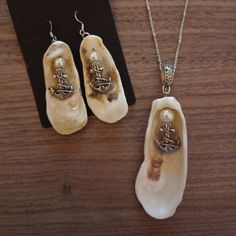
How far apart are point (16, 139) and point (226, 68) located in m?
0.31

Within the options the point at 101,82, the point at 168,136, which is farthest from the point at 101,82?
the point at 168,136

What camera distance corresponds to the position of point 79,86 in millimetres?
647

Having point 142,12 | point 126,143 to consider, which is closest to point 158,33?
point 142,12

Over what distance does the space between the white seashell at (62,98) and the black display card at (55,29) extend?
15 millimetres

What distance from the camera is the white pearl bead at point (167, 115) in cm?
63

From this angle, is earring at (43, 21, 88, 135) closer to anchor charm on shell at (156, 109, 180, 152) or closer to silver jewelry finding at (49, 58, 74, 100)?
silver jewelry finding at (49, 58, 74, 100)

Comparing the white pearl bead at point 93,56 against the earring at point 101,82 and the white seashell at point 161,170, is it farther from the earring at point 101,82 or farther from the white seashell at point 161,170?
the white seashell at point 161,170

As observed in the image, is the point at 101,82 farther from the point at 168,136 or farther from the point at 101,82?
the point at 168,136

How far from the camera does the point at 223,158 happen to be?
2.17 feet

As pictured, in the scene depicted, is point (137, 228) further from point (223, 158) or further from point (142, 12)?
point (142, 12)

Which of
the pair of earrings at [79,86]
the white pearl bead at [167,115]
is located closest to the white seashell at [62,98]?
the pair of earrings at [79,86]

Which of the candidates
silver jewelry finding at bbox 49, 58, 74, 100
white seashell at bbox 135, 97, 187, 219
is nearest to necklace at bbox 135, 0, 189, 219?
white seashell at bbox 135, 97, 187, 219

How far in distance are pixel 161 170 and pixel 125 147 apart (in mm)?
60

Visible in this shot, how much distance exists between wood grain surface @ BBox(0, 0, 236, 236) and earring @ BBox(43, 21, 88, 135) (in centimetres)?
3
